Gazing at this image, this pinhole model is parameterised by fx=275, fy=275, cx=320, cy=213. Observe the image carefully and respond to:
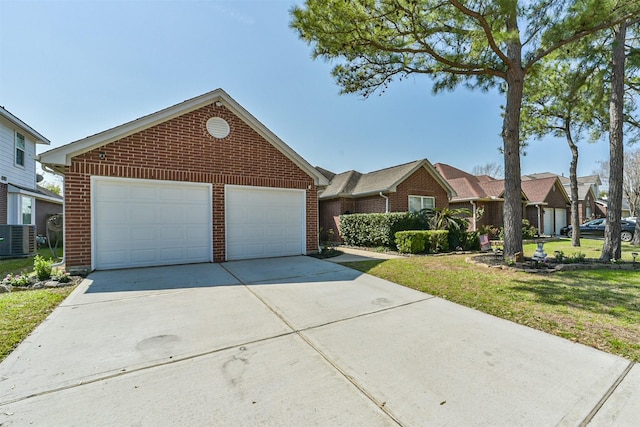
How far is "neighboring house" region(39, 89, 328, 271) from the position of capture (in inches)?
264

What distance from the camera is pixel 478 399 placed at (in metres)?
2.16

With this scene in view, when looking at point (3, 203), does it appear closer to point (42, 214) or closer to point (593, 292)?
point (42, 214)

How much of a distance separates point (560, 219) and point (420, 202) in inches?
652

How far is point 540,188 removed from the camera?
2167 cm

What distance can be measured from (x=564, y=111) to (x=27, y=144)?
1020 inches

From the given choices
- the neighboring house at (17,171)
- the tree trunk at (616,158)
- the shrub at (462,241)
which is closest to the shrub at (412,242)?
the shrub at (462,241)

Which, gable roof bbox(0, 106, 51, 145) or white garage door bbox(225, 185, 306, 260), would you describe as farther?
gable roof bbox(0, 106, 51, 145)

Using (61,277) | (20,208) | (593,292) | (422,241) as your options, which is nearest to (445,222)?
(422,241)

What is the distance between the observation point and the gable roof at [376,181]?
1404 cm

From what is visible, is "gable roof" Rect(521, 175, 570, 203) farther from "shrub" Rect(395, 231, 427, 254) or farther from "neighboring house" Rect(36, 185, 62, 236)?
"neighboring house" Rect(36, 185, 62, 236)

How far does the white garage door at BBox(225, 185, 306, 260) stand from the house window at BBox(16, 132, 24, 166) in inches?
442

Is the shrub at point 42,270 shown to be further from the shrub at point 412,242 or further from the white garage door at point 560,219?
the white garage door at point 560,219

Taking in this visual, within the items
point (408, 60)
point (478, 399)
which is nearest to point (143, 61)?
point (408, 60)

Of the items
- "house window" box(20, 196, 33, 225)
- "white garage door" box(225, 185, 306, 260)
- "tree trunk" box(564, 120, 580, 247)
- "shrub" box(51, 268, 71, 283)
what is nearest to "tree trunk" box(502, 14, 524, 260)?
"white garage door" box(225, 185, 306, 260)
